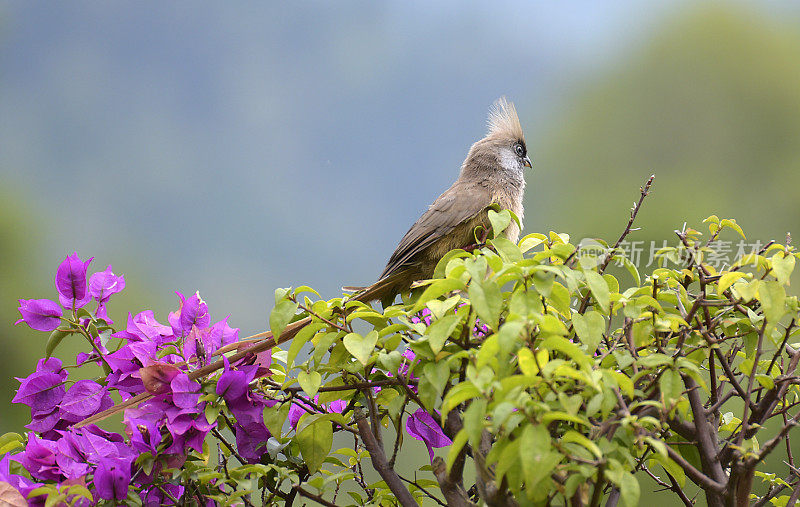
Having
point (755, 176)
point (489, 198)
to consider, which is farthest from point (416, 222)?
point (755, 176)

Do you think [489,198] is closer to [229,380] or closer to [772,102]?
[229,380]

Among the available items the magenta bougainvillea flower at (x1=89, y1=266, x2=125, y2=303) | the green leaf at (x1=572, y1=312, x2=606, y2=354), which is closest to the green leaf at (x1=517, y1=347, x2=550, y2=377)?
the green leaf at (x1=572, y1=312, x2=606, y2=354)

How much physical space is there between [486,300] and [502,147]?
1452 mm

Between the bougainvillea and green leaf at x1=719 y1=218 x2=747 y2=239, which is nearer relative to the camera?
the bougainvillea

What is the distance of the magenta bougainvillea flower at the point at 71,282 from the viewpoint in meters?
1.18

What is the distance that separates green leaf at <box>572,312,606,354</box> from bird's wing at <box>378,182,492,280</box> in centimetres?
86

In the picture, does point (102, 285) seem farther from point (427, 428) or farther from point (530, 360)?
point (530, 360)

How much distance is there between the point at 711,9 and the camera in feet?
28.0

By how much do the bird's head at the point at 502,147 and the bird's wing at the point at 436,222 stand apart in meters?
0.23

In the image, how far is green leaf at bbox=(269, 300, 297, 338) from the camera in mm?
987

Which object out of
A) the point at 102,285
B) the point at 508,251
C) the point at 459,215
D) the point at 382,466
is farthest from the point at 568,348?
the point at 459,215

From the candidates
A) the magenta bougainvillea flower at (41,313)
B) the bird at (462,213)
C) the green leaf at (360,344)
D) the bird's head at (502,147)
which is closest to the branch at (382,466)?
the green leaf at (360,344)

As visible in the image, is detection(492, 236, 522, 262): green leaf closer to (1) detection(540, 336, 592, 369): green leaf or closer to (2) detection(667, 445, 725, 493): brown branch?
(1) detection(540, 336, 592, 369): green leaf

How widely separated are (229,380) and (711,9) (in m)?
9.14
